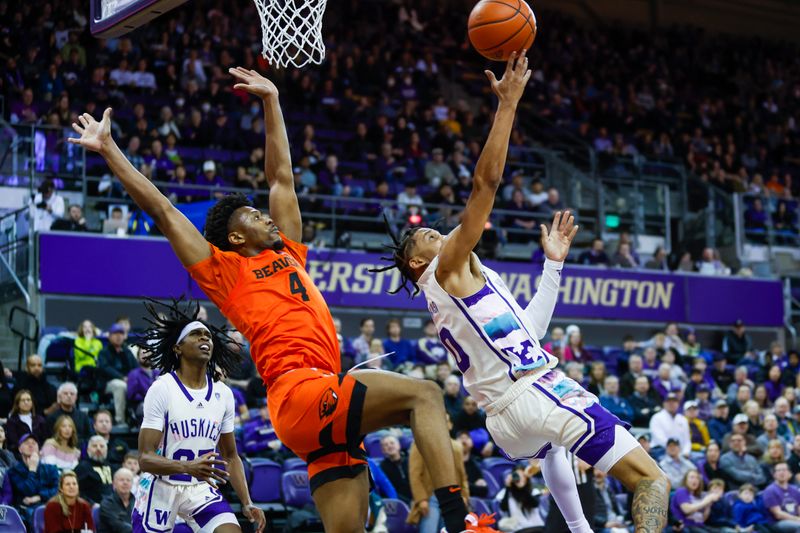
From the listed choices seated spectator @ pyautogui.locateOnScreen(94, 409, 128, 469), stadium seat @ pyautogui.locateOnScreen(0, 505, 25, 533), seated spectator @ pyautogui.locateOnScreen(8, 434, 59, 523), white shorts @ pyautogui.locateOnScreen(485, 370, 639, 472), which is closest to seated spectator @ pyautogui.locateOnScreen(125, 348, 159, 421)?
seated spectator @ pyautogui.locateOnScreen(94, 409, 128, 469)

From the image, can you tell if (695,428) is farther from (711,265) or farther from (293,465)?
(293,465)

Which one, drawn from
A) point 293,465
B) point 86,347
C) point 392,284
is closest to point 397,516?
point 293,465

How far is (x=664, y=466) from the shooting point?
14.0 m

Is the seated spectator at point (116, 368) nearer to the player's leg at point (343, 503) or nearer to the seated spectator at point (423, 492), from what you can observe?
the seated spectator at point (423, 492)

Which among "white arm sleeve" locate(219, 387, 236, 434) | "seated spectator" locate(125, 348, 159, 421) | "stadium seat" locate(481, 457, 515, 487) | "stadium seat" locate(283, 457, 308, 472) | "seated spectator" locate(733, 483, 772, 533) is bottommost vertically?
"seated spectator" locate(733, 483, 772, 533)

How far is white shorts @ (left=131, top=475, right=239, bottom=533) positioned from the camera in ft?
24.1

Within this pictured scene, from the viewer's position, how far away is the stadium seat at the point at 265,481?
11.8 meters

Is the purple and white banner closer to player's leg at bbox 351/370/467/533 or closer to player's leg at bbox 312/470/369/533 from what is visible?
player's leg at bbox 312/470/369/533

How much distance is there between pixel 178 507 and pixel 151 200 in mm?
2458

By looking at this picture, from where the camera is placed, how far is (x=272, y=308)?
5.90 metres

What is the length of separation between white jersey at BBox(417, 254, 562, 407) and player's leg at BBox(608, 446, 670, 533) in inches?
26.5

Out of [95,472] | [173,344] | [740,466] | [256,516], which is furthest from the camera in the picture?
[740,466]

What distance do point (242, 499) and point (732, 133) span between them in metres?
21.0

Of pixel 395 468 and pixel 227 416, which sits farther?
pixel 395 468
